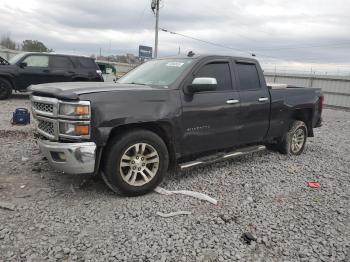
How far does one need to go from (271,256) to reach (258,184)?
1.83 m

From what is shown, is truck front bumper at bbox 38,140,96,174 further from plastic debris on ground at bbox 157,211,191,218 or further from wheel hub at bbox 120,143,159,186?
plastic debris on ground at bbox 157,211,191,218

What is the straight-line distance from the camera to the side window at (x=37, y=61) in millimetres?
12491

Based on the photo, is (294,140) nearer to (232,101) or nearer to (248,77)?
(248,77)

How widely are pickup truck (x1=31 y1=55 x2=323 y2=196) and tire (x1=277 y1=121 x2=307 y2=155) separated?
1.40 feet

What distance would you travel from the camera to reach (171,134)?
4391 millimetres

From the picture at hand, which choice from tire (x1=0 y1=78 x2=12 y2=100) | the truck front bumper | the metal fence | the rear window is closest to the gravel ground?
the truck front bumper

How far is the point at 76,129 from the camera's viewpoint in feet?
11.9

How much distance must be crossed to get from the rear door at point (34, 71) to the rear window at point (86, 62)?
1255 mm

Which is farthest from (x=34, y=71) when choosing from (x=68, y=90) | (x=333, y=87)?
(x=333, y=87)

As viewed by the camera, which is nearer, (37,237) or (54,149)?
(37,237)

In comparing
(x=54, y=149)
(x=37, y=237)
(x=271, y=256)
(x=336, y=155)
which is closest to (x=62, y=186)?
(x=54, y=149)

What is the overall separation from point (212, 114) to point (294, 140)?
253cm

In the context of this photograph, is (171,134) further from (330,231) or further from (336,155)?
(336,155)

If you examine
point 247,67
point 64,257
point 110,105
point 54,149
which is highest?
point 247,67
